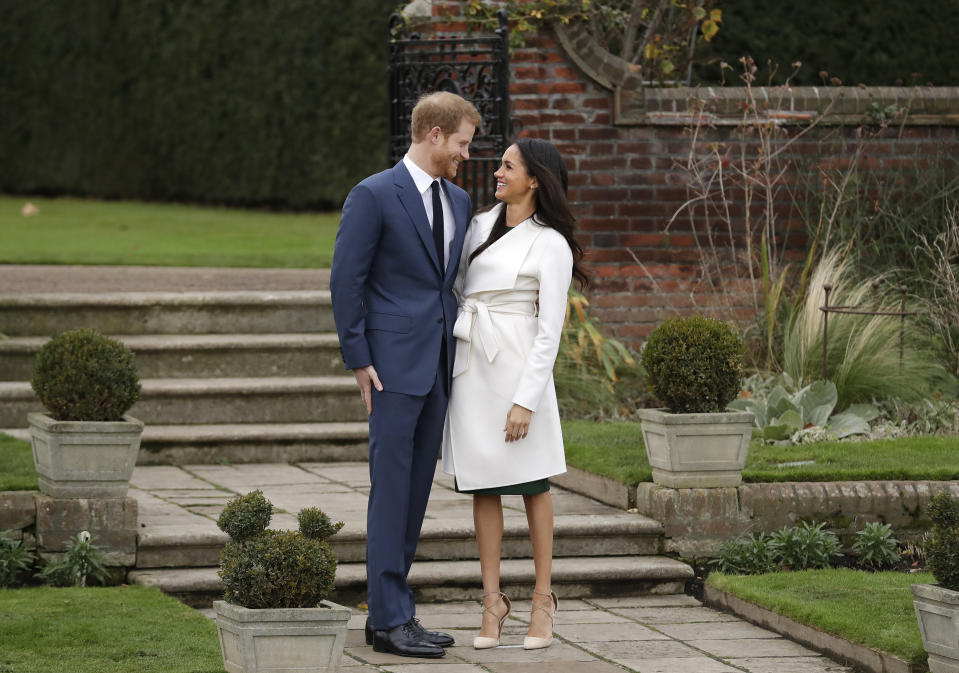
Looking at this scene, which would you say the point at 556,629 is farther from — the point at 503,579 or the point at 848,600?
the point at 848,600

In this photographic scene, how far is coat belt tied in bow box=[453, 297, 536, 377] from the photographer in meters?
4.91

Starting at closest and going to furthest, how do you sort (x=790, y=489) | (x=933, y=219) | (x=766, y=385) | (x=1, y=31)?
(x=790, y=489), (x=766, y=385), (x=933, y=219), (x=1, y=31)

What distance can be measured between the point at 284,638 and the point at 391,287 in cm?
129

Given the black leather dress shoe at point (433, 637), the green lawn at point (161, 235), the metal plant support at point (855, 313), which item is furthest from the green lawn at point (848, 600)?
the green lawn at point (161, 235)

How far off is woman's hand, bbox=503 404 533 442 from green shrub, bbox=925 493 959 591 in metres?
1.31

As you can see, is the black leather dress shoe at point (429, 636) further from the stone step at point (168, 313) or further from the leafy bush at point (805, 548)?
the stone step at point (168, 313)

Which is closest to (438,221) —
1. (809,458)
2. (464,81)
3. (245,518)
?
→ (245,518)

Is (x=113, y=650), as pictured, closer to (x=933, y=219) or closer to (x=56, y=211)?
(x=933, y=219)

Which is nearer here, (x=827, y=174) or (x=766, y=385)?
(x=766, y=385)

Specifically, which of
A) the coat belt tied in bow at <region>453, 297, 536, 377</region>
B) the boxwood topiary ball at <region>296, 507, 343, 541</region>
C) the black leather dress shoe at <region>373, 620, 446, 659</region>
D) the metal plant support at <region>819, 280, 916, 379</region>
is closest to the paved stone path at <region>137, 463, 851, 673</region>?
the black leather dress shoe at <region>373, 620, 446, 659</region>

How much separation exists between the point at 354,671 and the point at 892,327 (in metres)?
4.78

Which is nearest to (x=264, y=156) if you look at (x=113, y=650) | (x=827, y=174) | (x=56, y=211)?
(x=56, y=211)

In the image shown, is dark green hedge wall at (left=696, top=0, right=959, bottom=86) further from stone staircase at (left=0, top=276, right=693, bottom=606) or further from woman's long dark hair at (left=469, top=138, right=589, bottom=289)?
woman's long dark hair at (left=469, top=138, right=589, bottom=289)

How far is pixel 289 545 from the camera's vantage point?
4168 mm
